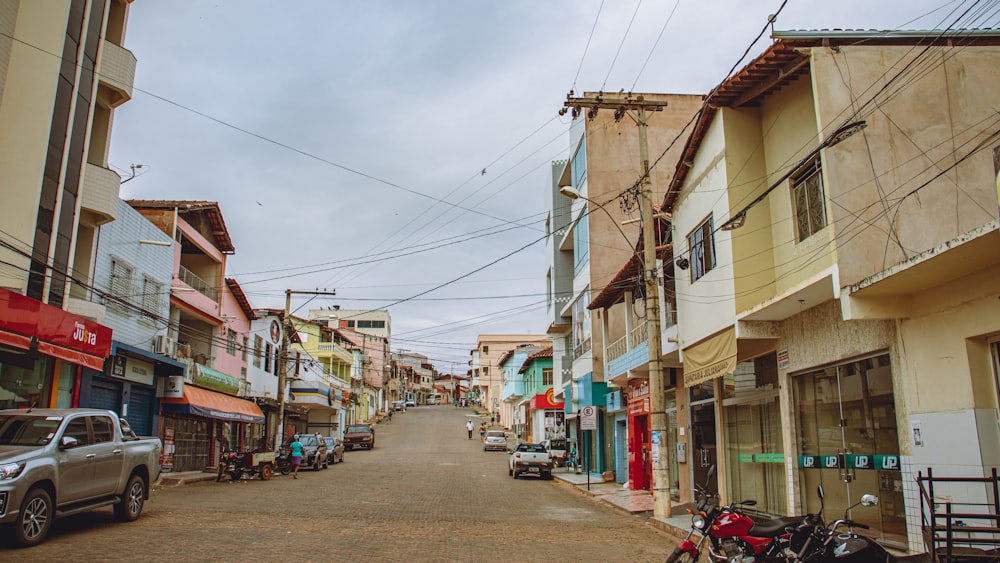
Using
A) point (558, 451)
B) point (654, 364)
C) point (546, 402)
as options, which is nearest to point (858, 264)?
point (654, 364)

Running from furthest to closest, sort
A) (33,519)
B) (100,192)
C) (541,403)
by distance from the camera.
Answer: (541,403) < (100,192) < (33,519)

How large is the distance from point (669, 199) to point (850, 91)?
23.6ft

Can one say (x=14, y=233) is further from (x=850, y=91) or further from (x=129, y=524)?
(x=850, y=91)

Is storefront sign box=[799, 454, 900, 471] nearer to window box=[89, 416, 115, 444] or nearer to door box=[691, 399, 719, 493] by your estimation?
door box=[691, 399, 719, 493]

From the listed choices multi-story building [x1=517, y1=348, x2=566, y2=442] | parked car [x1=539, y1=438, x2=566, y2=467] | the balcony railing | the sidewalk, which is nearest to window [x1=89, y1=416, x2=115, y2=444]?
the sidewalk

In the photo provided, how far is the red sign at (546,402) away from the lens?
148 ft

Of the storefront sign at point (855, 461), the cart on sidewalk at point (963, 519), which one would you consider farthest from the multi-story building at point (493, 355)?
the cart on sidewalk at point (963, 519)

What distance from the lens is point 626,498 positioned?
20438mm

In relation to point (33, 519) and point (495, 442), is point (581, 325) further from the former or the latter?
point (33, 519)

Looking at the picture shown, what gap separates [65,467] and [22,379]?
8499mm

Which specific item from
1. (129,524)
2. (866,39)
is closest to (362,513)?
(129,524)

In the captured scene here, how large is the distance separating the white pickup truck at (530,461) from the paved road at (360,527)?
427 centimetres

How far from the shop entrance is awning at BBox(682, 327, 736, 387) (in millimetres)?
1290

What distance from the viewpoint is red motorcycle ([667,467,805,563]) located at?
754 centimetres
